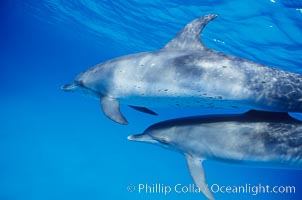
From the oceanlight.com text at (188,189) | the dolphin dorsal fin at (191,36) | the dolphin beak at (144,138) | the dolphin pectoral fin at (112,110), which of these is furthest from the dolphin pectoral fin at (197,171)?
the oceanlight.com text at (188,189)

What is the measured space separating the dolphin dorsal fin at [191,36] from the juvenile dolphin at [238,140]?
5.40 ft

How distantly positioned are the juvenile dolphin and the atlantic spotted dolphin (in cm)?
57

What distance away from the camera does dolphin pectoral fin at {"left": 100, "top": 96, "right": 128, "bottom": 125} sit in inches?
258

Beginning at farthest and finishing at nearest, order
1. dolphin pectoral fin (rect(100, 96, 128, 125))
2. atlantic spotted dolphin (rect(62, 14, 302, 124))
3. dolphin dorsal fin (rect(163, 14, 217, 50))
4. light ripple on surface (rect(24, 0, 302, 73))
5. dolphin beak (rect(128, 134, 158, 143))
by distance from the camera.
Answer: light ripple on surface (rect(24, 0, 302, 73)) < dolphin beak (rect(128, 134, 158, 143)) < dolphin dorsal fin (rect(163, 14, 217, 50)) < dolphin pectoral fin (rect(100, 96, 128, 125)) < atlantic spotted dolphin (rect(62, 14, 302, 124))

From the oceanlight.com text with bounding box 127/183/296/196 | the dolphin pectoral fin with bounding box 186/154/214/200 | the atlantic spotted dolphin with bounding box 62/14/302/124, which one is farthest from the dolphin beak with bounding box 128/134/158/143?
the oceanlight.com text with bounding box 127/183/296/196

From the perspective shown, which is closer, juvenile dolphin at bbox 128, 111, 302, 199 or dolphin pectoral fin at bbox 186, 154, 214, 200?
juvenile dolphin at bbox 128, 111, 302, 199

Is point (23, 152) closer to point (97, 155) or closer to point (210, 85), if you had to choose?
point (97, 155)

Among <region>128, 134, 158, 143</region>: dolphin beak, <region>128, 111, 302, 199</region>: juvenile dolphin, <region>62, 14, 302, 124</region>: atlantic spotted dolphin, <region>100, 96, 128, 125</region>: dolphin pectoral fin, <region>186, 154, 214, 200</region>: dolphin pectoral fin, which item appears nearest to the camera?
<region>62, 14, 302, 124</region>: atlantic spotted dolphin

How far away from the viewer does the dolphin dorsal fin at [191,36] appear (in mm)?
6863

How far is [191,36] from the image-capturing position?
22.7 ft

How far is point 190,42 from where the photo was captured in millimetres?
6918

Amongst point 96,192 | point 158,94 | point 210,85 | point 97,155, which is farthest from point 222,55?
point 97,155

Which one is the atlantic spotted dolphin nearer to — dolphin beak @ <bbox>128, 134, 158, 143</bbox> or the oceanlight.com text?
dolphin beak @ <bbox>128, 134, 158, 143</bbox>

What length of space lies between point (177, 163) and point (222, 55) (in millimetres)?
49794
